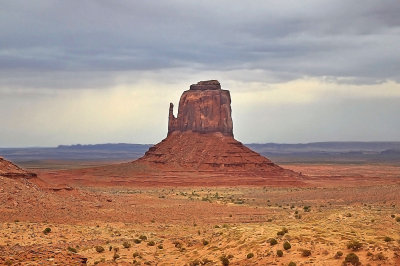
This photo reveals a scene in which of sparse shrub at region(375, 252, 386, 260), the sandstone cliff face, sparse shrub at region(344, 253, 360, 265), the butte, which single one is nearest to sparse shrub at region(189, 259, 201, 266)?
sparse shrub at region(344, 253, 360, 265)

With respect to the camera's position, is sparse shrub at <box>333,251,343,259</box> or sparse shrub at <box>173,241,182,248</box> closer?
sparse shrub at <box>333,251,343,259</box>

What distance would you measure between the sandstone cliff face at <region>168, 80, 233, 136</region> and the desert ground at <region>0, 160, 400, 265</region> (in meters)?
63.7

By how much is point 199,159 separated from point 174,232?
262 feet

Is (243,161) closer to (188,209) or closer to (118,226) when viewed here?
(188,209)

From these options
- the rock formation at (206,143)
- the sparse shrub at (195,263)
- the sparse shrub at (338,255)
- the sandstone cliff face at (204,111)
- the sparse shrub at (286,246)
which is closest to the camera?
the sparse shrub at (338,255)

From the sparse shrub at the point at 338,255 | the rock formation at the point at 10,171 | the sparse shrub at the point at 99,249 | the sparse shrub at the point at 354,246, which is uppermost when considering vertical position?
the rock formation at the point at 10,171

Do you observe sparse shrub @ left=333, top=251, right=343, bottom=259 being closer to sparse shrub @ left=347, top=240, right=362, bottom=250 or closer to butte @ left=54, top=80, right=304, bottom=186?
sparse shrub @ left=347, top=240, right=362, bottom=250

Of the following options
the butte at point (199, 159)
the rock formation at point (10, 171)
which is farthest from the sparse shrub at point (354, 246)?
the butte at point (199, 159)

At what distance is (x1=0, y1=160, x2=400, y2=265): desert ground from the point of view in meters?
26.7

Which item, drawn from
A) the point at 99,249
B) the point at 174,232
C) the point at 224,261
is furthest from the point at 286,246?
the point at 174,232

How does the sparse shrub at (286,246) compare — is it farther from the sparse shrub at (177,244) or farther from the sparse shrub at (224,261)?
the sparse shrub at (177,244)

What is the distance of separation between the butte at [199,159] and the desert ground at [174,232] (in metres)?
42.8

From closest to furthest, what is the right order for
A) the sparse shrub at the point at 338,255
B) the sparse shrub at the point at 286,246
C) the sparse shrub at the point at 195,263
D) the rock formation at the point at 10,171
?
1. the sparse shrub at the point at 338,255
2. the sparse shrub at the point at 286,246
3. the sparse shrub at the point at 195,263
4. the rock formation at the point at 10,171

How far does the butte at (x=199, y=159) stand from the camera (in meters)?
112
